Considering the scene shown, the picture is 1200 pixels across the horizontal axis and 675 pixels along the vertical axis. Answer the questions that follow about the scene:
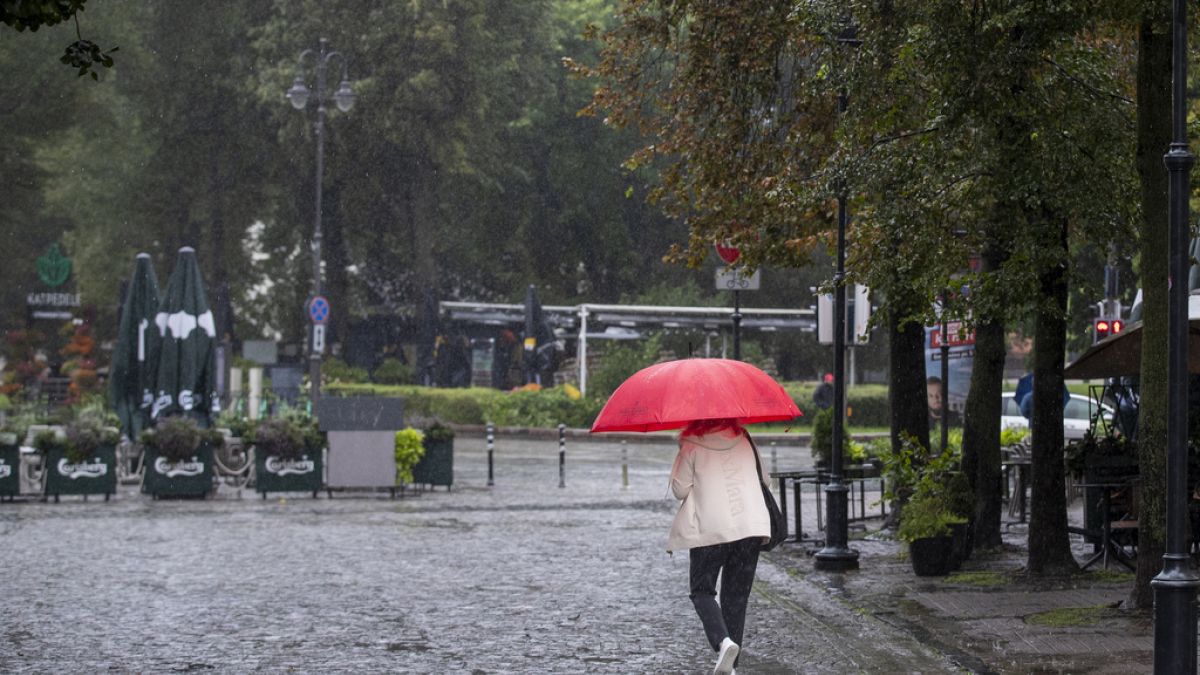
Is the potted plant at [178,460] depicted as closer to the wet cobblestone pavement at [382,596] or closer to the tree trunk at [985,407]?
the wet cobblestone pavement at [382,596]

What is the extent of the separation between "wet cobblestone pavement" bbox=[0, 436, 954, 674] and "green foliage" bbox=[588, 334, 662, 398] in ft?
78.1

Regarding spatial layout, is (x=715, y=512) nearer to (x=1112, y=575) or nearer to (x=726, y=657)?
(x=726, y=657)

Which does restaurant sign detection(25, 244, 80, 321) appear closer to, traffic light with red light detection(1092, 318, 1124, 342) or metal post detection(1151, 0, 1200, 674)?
traffic light with red light detection(1092, 318, 1124, 342)

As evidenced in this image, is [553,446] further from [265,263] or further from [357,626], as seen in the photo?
[357,626]

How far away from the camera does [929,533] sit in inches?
568

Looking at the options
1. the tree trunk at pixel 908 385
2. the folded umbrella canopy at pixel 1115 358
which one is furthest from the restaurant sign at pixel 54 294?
the folded umbrella canopy at pixel 1115 358

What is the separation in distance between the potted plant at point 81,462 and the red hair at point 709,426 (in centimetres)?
1613

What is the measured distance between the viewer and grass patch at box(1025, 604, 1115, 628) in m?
11.8

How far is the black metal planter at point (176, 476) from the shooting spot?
24.4 metres

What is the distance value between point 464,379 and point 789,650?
48.6 metres

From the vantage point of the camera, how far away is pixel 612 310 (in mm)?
53812

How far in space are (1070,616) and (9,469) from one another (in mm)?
16085

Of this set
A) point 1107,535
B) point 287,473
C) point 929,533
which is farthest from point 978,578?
point 287,473

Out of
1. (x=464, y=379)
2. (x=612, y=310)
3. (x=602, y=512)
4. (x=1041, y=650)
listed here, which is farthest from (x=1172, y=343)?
(x=464, y=379)
